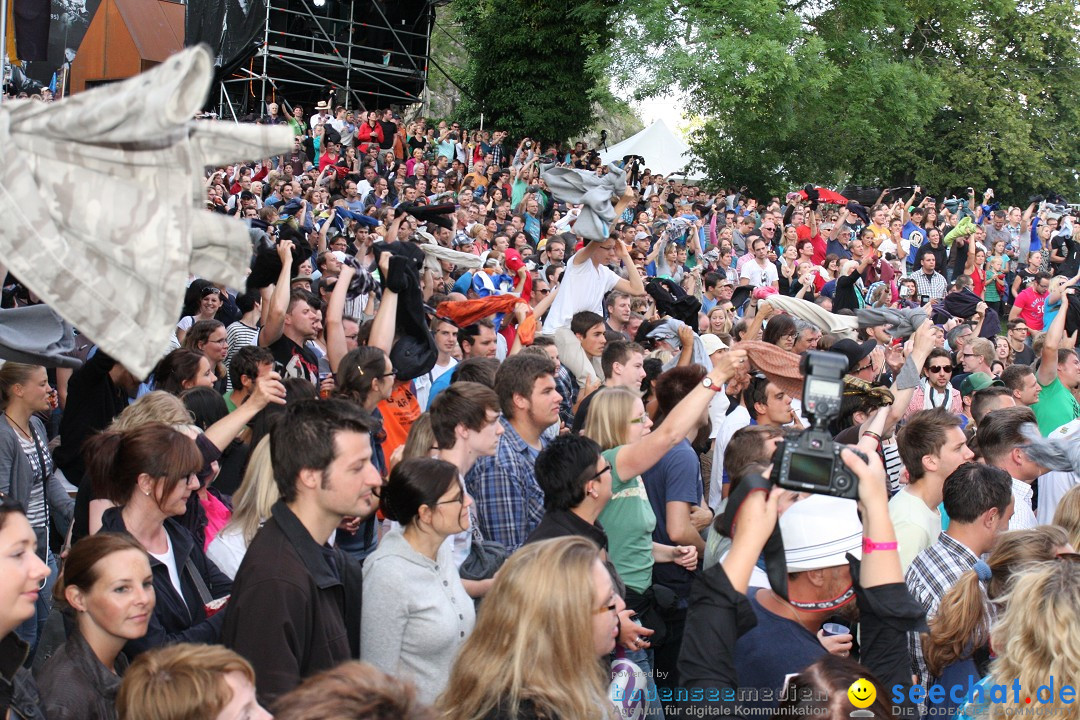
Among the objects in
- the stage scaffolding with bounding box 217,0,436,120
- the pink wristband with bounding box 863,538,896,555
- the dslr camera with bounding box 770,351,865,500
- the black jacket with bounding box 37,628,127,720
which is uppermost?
Answer: the stage scaffolding with bounding box 217,0,436,120

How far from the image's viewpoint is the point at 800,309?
7.95 meters

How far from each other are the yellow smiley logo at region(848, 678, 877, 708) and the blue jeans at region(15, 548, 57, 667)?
2.76 metres

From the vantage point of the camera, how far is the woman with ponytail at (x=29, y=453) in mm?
4551

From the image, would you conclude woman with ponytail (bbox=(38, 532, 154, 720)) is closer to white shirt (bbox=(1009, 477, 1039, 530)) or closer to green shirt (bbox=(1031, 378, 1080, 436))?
white shirt (bbox=(1009, 477, 1039, 530))

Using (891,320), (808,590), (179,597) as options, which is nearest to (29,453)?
(179,597)

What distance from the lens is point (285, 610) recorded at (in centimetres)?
307

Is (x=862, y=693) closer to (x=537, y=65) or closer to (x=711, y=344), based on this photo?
(x=711, y=344)

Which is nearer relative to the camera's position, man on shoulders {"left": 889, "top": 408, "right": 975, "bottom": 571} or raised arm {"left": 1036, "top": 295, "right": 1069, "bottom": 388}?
man on shoulders {"left": 889, "top": 408, "right": 975, "bottom": 571}

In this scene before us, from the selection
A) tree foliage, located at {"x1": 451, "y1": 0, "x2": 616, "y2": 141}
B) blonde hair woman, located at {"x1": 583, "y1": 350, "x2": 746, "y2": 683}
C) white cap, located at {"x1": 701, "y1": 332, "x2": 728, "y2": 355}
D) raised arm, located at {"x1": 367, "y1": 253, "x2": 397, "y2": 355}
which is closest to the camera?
blonde hair woman, located at {"x1": 583, "y1": 350, "x2": 746, "y2": 683}

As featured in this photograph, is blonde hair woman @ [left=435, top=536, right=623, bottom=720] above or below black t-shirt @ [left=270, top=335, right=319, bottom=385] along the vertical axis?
above

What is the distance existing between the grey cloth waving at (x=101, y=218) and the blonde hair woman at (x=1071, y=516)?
3.34 m

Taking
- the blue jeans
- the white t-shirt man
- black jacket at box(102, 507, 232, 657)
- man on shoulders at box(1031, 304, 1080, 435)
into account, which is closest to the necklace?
the blue jeans

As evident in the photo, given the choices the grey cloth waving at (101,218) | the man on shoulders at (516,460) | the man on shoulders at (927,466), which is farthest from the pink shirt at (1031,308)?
the grey cloth waving at (101,218)

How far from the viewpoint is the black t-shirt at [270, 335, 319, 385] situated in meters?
6.64
